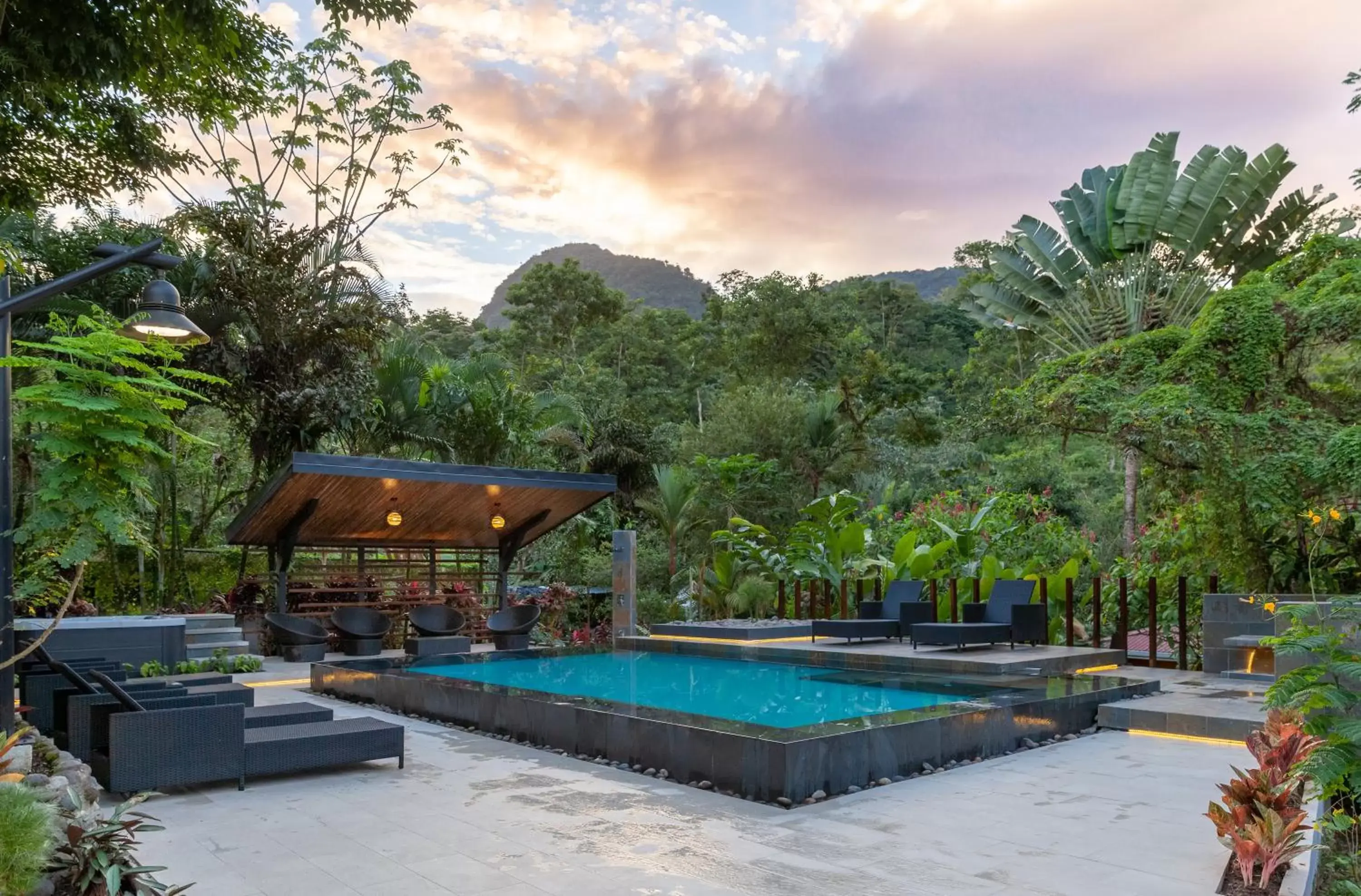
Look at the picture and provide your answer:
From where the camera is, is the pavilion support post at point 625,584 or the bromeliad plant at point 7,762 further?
the pavilion support post at point 625,584

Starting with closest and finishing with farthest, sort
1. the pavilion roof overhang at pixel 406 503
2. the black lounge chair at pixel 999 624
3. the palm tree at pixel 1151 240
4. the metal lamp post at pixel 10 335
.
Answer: the metal lamp post at pixel 10 335 → the black lounge chair at pixel 999 624 → the pavilion roof overhang at pixel 406 503 → the palm tree at pixel 1151 240

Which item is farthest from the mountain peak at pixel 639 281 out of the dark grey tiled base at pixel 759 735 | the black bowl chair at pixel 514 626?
the dark grey tiled base at pixel 759 735

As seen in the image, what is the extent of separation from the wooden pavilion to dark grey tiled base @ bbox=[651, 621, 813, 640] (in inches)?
95.7

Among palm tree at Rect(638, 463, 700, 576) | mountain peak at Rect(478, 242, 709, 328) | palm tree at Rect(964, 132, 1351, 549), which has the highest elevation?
mountain peak at Rect(478, 242, 709, 328)

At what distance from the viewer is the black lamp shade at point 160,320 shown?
454 cm

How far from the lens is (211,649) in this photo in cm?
1227

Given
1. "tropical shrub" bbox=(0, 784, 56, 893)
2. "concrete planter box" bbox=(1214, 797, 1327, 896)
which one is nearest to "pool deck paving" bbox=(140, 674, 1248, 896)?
"concrete planter box" bbox=(1214, 797, 1327, 896)

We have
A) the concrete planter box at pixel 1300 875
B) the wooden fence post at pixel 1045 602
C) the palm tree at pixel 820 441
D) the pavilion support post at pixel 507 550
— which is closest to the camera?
the concrete planter box at pixel 1300 875

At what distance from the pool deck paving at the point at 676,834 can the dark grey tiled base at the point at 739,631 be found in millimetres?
6564

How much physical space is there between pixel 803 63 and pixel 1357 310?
11353 mm

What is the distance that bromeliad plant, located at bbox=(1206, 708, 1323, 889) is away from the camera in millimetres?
3787

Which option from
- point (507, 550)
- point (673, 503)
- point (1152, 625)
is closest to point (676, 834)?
point (1152, 625)

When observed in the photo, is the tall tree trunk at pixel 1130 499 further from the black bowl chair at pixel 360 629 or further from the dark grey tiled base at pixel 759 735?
the black bowl chair at pixel 360 629

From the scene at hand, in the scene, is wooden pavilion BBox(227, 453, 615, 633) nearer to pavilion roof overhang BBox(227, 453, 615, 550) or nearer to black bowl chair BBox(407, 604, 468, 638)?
pavilion roof overhang BBox(227, 453, 615, 550)
